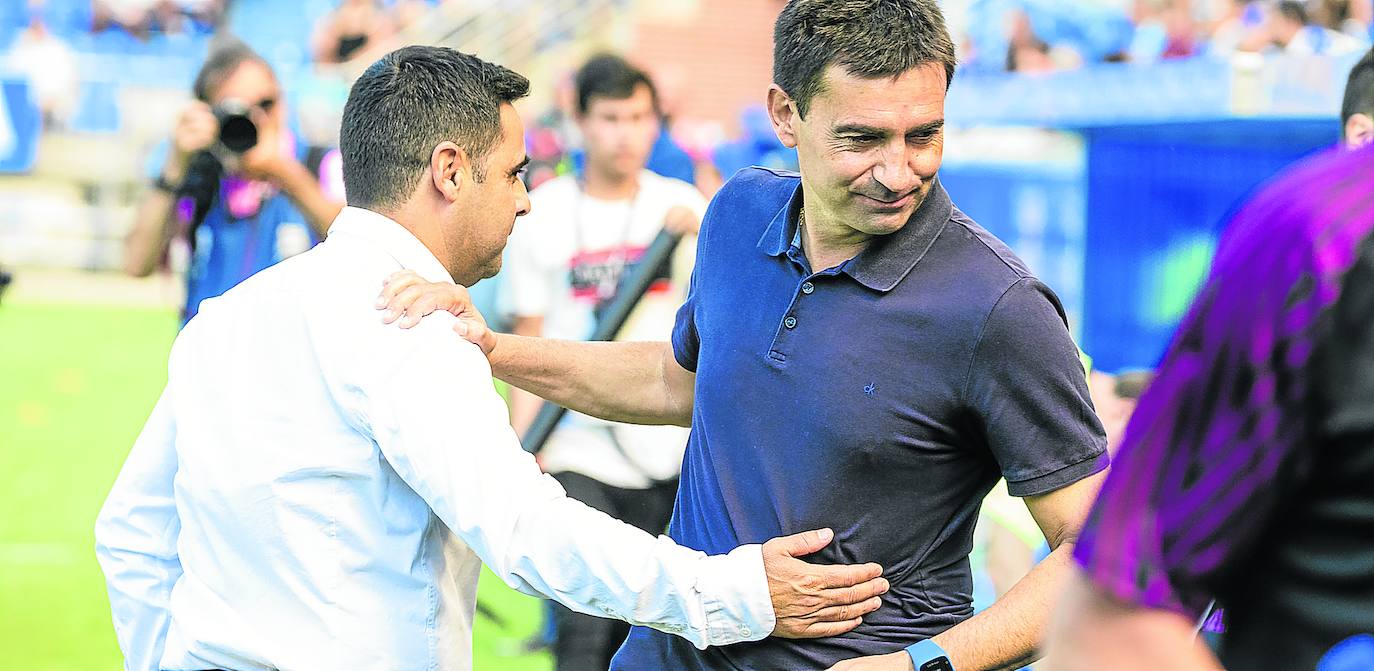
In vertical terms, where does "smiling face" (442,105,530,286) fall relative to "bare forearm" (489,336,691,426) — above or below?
above

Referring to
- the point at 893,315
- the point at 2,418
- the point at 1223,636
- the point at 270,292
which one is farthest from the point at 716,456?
the point at 2,418

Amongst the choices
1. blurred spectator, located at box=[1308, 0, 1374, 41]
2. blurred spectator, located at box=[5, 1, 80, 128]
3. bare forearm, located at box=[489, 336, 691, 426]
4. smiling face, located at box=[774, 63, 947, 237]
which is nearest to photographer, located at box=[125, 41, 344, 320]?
bare forearm, located at box=[489, 336, 691, 426]

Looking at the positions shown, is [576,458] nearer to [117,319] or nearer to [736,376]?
[736,376]

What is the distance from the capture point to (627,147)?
4832mm

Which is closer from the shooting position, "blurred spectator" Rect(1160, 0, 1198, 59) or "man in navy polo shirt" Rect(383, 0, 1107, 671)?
"man in navy polo shirt" Rect(383, 0, 1107, 671)

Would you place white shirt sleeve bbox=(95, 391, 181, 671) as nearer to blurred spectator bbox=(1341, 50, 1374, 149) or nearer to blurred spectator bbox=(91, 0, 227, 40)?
blurred spectator bbox=(1341, 50, 1374, 149)

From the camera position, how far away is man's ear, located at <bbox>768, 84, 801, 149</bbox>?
233cm

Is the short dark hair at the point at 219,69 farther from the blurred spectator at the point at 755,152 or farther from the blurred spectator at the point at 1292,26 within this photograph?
the blurred spectator at the point at 1292,26

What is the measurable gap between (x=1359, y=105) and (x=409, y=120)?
2089 millimetres

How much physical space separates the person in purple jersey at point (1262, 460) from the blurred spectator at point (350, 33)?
18.8 metres

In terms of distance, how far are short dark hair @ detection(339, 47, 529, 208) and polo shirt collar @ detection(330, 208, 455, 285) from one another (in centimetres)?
4

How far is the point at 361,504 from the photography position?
2205 millimetres

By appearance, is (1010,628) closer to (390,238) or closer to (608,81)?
(390,238)

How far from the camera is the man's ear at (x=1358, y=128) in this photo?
311cm
